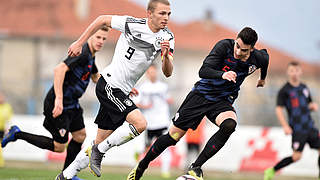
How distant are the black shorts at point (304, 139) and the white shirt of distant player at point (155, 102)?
3.44 meters

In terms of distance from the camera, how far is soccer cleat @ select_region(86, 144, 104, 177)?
7.08 metres

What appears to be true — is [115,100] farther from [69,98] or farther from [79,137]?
[79,137]

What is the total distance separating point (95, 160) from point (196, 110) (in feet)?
4.86

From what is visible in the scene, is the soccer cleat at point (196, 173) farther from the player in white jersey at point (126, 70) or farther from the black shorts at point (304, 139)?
the black shorts at point (304, 139)

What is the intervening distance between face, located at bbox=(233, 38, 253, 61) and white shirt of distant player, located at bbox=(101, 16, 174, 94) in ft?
2.68

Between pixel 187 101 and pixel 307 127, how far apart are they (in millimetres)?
4443

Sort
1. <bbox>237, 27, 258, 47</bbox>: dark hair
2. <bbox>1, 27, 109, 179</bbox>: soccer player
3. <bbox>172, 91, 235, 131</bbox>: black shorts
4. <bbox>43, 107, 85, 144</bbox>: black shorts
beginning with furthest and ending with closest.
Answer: <bbox>43, 107, 85, 144</bbox>: black shorts, <bbox>1, 27, 109, 179</bbox>: soccer player, <bbox>172, 91, 235, 131</bbox>: black shorts, <bbox>237, 27, 258, 47</bbox>: dark hair

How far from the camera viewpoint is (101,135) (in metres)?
7.54

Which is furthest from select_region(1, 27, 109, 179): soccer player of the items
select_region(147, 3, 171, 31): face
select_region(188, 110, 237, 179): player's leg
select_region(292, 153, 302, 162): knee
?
select_region(292, 153, 302, 162): knee

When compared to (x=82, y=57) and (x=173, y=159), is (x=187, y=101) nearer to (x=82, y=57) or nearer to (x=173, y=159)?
(x=82, y=57)

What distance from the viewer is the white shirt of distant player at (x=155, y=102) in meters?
13.5

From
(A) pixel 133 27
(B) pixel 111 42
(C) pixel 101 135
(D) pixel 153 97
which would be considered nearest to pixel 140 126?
(C) pixel 101 135

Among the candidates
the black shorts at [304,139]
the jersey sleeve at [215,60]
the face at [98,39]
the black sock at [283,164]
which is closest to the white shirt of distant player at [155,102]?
the black sock at [283,164]

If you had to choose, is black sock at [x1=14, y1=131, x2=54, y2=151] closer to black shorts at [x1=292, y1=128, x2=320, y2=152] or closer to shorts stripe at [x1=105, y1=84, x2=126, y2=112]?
shorts stripe at [x1=105, y1=84, x2=126, y2=112]
